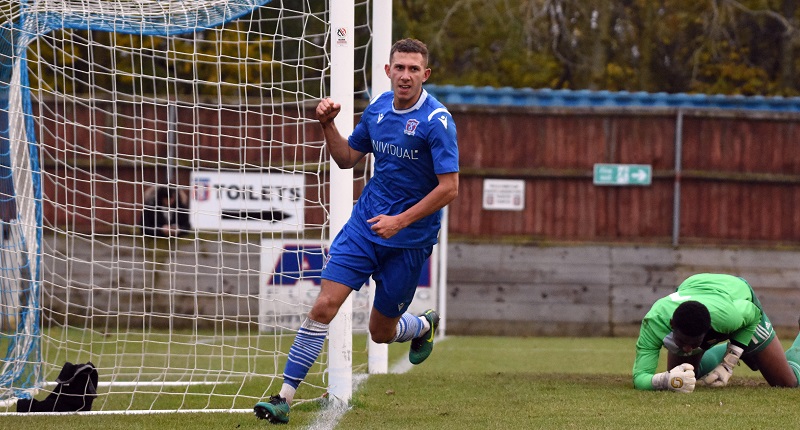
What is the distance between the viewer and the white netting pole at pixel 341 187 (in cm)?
704

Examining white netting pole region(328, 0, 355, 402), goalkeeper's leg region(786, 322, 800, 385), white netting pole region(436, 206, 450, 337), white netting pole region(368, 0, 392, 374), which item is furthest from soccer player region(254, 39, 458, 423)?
white netting pole region(436, 206, 450, 337)

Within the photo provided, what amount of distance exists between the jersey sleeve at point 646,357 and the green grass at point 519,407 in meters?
0.10

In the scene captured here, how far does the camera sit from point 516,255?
1567cm

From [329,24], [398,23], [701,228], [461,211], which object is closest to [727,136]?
[701,228]

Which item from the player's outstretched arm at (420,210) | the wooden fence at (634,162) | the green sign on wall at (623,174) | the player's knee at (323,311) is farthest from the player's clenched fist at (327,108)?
the green sign on wall at (623,174)

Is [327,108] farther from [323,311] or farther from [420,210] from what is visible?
[323,311]

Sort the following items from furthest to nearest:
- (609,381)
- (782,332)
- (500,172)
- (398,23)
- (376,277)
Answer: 1. (398,23)
2. (500,172)
3. (782,332)
4. (609,381)
5. (376,277)

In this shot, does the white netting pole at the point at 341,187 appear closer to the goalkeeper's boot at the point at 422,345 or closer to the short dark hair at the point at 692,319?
the goalkeeper's boot at the point at 422,345

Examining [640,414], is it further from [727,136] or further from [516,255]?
[727,136]

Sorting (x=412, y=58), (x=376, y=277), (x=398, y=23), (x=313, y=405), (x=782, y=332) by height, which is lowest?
(x=782, y=332)

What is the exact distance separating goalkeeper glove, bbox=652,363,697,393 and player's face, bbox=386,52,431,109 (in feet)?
8.79

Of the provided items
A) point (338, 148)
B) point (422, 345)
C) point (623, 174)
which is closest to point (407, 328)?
point (422, 345)

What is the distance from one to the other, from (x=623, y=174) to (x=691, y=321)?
9251mm

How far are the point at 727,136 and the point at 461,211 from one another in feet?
13.3
